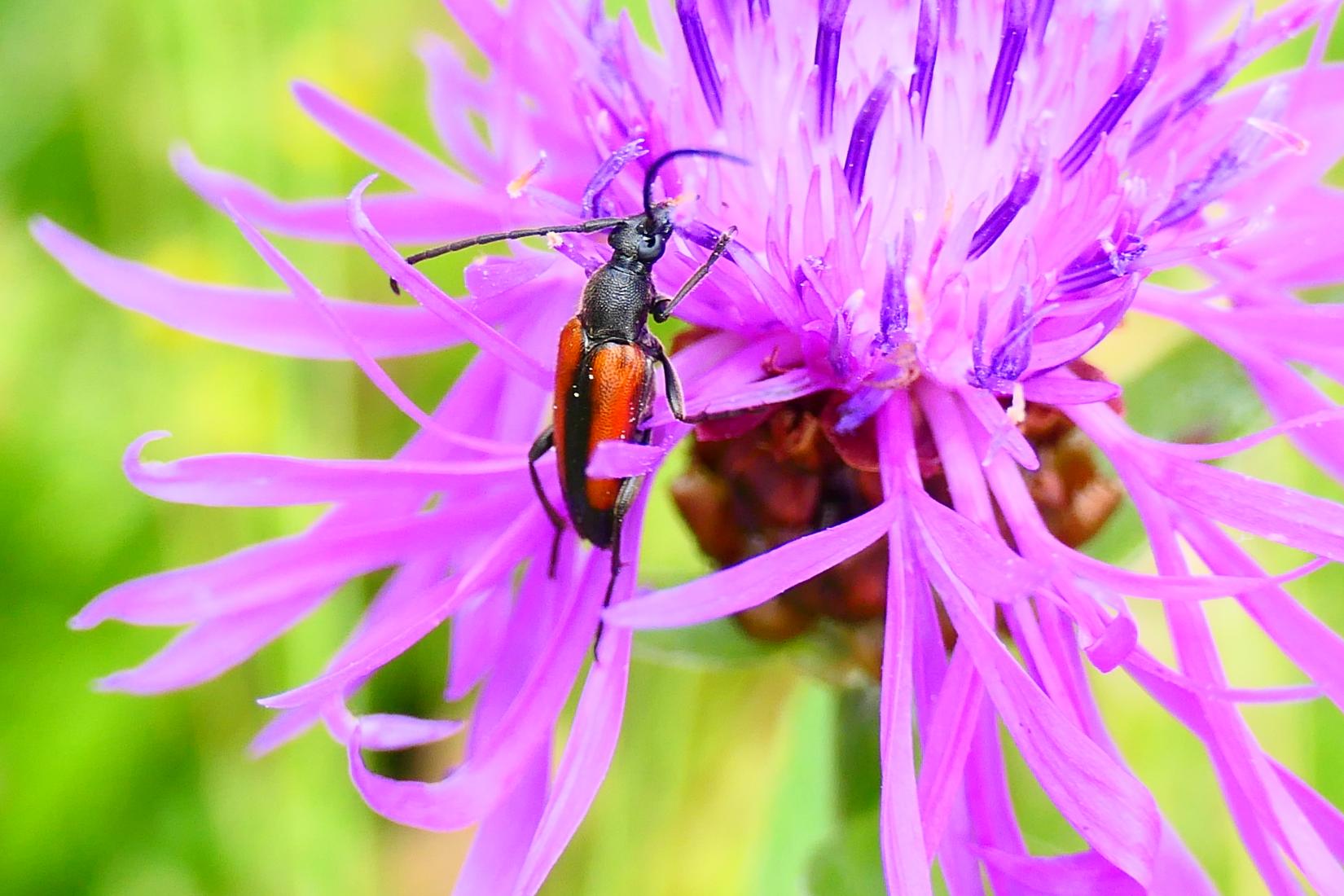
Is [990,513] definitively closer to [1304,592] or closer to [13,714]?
[1304,592]

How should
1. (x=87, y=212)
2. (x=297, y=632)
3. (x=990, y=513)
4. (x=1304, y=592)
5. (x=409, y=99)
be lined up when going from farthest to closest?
(x=409, y=99), (x=87, y=212), (x=1304, y=592), (x=297, y=632), (x=990, y=513)

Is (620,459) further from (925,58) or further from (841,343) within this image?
(925,58)

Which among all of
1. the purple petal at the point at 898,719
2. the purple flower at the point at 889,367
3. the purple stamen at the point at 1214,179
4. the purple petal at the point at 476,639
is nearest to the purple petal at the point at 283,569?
the purple flower at the point at 889,367

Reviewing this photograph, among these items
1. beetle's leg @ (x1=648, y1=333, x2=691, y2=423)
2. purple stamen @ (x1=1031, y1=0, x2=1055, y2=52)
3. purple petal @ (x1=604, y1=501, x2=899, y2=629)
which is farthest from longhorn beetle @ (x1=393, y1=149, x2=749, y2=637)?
purple stamen @ (x1=1031, y1=0, x2=1055, y2=52)

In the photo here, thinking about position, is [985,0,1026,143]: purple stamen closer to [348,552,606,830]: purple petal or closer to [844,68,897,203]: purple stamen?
[844,68,897,203]: purple stamen

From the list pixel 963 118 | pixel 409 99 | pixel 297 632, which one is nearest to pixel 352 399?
pixel 297 632

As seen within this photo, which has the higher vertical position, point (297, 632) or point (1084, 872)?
point (297, 632)

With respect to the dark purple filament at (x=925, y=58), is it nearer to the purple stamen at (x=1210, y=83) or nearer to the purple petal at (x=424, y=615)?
the purple stamen at (x=1210, y=83)
